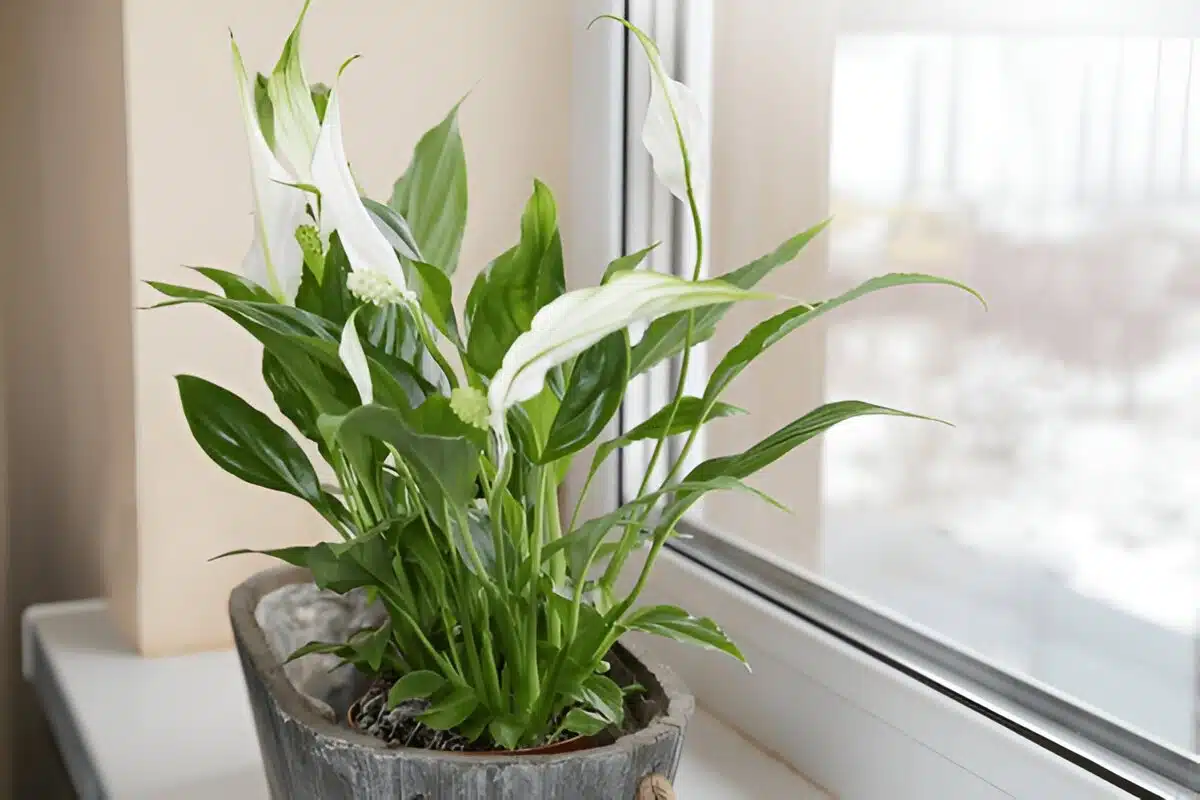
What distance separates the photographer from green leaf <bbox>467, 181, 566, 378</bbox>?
0.55 metres

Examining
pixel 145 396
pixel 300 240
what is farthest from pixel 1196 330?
pixel 145 396

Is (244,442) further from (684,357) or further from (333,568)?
(684,357)

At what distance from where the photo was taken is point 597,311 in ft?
1.46

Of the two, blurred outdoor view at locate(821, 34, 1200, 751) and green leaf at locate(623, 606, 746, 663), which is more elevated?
blurred outdoor view at locate(821, 34, 1200, 751)

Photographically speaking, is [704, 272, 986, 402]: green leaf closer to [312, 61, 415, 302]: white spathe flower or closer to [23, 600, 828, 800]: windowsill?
[312, 61, 415, 302]: white spathe flower

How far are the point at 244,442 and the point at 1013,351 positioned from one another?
1.45ft

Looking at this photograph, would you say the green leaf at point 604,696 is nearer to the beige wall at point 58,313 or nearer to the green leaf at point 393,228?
the green leaf at point 393,228

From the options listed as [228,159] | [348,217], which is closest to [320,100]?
[348,217]

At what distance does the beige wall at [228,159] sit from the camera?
0.98 meters

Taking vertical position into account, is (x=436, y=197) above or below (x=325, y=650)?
above

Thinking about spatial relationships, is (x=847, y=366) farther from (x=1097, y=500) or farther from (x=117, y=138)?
(x=117, y=138)

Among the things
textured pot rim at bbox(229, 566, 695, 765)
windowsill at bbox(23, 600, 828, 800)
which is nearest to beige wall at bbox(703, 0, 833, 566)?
windowsill at bbox(23, 600, 828, 800)

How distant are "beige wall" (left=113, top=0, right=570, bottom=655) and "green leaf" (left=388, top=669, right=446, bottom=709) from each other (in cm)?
50

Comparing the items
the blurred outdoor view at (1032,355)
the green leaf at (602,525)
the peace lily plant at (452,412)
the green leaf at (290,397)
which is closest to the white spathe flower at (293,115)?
the peace lily plant at (452,412)
